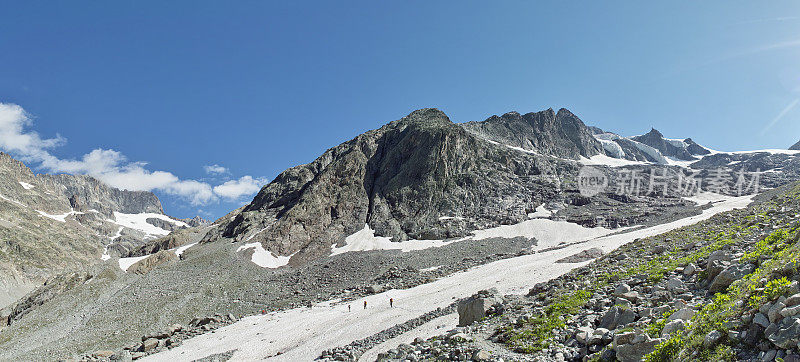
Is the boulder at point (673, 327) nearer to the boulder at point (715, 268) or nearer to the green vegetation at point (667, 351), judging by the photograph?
the green vegetation at point (667, 351)

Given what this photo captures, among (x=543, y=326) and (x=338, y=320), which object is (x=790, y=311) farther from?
(x=338, y=320)

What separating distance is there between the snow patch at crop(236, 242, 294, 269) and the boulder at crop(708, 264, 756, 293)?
73.7 meters

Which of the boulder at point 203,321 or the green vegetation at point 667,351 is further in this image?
the boulder at point 203,321

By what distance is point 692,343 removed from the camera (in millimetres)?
8734

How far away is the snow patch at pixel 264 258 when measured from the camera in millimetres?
75581

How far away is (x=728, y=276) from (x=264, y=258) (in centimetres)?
7748

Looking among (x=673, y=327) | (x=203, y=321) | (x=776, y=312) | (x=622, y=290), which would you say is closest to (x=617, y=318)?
(x=673, y=327)

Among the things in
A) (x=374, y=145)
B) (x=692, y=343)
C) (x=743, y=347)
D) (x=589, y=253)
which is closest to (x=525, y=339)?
(x=692, y=343)

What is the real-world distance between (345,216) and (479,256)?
40.4 meters

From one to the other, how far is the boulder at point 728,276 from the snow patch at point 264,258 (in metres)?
73.7

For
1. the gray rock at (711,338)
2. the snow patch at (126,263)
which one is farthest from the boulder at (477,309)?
the snow patch at (126,263)

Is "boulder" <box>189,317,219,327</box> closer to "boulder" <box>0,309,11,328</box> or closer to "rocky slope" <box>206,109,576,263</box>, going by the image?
"rocky slope" <box>206,109,576,263</box>

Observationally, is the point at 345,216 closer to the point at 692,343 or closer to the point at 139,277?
the point at 139,277

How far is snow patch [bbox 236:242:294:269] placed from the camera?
75581 millimetres
